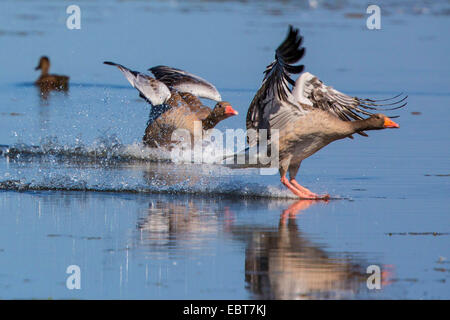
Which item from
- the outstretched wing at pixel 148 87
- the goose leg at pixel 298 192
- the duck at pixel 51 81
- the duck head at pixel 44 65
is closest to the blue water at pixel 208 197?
the goose leg at pixel 298 192

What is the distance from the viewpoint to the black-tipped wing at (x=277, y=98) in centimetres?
1017

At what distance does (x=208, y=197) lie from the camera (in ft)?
35.4

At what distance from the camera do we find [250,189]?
1102 centimetres

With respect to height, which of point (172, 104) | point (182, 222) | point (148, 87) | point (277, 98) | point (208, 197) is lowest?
point (182, 222)

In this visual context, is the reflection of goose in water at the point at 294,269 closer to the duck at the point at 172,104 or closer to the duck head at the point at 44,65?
the duck at the point at 172,104

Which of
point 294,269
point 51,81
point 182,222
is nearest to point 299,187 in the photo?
point 182,222

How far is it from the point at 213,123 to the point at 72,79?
7718 mm

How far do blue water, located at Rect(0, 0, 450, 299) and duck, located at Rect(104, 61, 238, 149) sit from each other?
42 centimetres

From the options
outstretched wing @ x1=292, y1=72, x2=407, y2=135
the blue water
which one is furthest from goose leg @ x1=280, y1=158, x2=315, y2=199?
outstretched wing @ x1=292, y1=72, x2=407, y2=135

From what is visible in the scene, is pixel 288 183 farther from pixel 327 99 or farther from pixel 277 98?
pixel 327 99

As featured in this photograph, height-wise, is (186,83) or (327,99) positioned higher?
(186,83)

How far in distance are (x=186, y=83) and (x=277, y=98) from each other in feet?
14.0

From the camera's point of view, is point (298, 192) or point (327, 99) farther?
point (327, 99)

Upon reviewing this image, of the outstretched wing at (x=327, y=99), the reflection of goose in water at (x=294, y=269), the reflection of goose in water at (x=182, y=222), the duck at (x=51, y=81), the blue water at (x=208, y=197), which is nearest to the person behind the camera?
the reflection of goose in water at (x=294, y=269)
